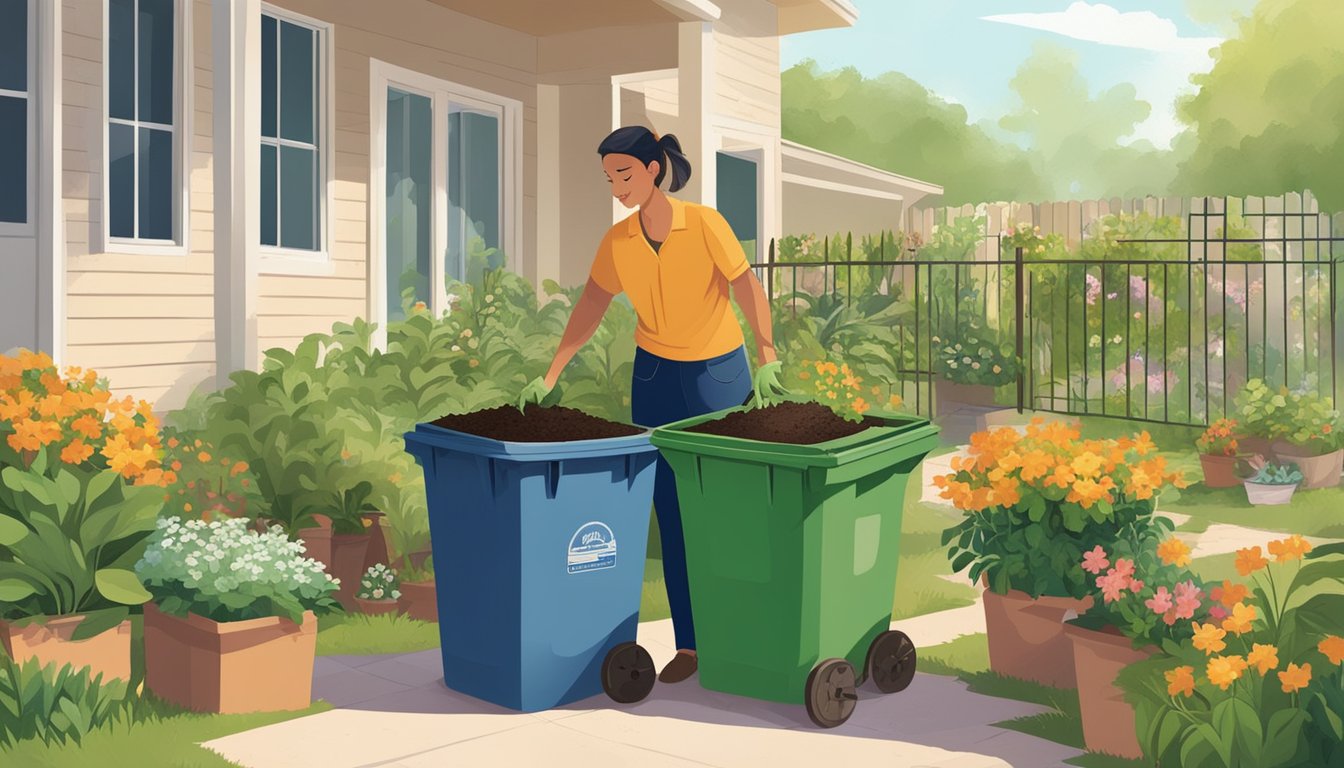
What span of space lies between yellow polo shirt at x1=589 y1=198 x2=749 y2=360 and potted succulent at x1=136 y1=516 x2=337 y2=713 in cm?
150

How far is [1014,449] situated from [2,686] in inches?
137

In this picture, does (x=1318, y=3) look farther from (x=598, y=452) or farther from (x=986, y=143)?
(x=598, y=452)

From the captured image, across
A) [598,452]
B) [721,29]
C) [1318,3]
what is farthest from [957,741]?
[1318,3]

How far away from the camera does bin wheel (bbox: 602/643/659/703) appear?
4.84 meters

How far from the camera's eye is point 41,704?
4340 millimetres

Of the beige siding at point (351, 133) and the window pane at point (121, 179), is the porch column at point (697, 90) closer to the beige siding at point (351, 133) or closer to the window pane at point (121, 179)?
the beige siding at point (351, 133)

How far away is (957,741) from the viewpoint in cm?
445

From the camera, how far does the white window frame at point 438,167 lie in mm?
9320

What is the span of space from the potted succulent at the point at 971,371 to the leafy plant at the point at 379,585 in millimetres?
7882

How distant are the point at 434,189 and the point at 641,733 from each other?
621 centimetres

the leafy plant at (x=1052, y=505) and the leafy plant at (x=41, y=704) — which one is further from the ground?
the leafy plant at (x=1052, y=505)

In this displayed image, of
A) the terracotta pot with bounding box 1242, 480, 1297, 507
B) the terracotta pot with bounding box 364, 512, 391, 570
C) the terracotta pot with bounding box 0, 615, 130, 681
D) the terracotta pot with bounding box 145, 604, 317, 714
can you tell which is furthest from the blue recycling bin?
the terracotta pot with bounding box 1242, 480, 1297, 507

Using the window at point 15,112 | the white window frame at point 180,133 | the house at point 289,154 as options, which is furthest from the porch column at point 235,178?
the white window frame at point 180,133

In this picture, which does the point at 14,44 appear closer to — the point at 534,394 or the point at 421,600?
the point at 421,600
